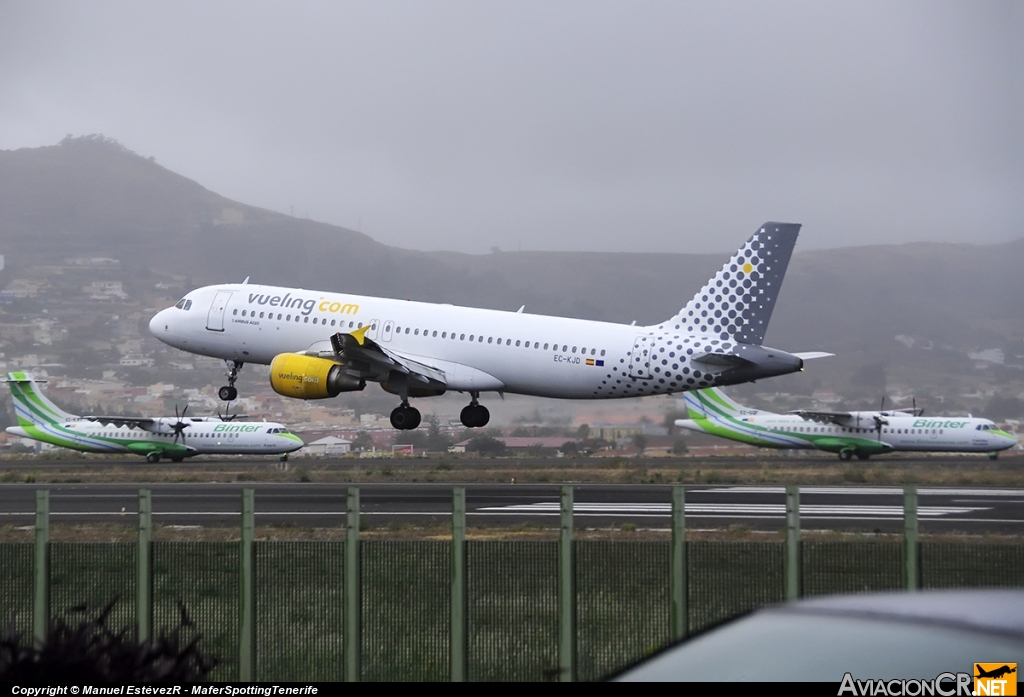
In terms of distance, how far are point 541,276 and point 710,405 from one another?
6244cm

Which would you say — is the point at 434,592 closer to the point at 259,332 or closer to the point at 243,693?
the point at 243,693

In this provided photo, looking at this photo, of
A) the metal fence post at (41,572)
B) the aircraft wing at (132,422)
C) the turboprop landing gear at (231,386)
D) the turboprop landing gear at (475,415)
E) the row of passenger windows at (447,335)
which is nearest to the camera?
the metal fence post at (41,572)

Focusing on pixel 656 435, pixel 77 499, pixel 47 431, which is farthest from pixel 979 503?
pixel 47 431

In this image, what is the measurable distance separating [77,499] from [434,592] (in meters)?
27.2

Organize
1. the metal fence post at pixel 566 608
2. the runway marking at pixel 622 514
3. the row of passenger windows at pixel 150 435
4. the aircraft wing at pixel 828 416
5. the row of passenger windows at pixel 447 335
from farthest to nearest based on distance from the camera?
the row of passenger windows at pixel 150 435 < the aircraft wing at pixel 828 416 < the row of passenger windows at pixel 447 335 < the runway marking at pixel 622 514 < the metal fence post at pixel 566 608

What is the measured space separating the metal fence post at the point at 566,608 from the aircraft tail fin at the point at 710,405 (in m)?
50.3

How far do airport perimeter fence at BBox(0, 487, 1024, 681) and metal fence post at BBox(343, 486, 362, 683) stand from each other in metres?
0.01

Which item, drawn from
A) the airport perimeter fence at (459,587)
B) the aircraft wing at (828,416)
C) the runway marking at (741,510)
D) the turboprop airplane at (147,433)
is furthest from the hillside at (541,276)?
the airport perimeter fence at (459,587)

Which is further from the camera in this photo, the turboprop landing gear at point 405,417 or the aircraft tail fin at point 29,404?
the aircraft tail fin at point 29,404

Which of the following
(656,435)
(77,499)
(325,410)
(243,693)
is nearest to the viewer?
(243,693)

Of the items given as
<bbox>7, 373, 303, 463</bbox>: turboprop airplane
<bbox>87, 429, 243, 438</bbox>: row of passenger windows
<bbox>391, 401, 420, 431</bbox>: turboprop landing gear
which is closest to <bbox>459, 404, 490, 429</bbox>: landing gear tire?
<bbox>391, 401, 420, 431</bbox>: turboprop landing gear

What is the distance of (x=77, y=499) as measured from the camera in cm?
3553

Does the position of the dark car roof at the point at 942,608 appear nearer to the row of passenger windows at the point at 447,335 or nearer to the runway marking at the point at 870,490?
the runway marking at the point at 870,490

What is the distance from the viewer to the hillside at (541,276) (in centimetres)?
7044
